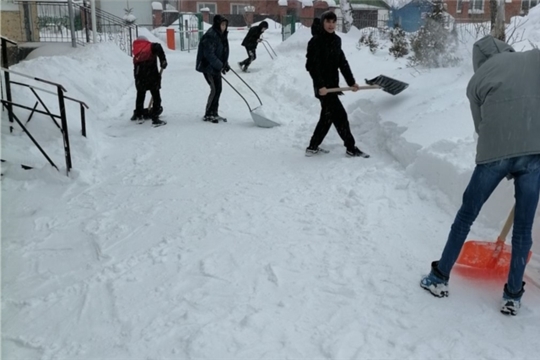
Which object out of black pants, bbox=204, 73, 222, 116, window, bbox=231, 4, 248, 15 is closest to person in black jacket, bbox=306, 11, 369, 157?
black pants, bbox=204, 73, 222, 116

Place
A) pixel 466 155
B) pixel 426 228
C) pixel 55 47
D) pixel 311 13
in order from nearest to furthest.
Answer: pixel 426 228 → pixel 466 155 → pixel 55 47 → pixel 311 13

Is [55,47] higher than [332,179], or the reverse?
[55,47]

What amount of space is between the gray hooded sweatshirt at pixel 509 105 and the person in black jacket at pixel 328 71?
308 cm

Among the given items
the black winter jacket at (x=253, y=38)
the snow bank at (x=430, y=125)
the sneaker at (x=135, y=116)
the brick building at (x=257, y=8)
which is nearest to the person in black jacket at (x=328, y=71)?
the snow bank at (x=430, y=125)

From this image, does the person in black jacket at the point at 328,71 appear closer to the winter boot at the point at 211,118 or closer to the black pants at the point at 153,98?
the winter boot at the point at 211,118

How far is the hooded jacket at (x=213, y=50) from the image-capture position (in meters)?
8.20

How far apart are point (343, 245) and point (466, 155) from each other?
5.34 ft

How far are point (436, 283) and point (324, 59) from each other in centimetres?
347

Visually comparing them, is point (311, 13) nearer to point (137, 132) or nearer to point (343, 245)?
point (137, 132)

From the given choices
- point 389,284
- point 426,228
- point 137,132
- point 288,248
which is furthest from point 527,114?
point 137,132

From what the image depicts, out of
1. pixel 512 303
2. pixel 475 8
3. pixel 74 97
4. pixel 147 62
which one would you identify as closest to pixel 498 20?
pixel 147 62

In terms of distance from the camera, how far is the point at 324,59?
612 cm

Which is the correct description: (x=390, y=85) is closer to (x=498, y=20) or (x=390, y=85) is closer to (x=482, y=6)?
(x=498, y=20)

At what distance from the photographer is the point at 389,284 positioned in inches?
137
